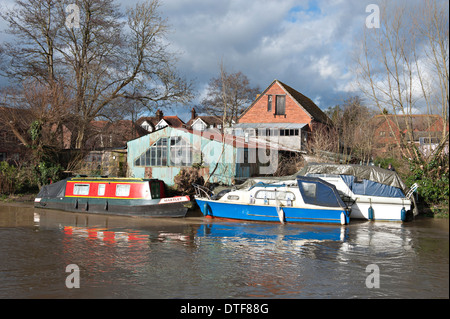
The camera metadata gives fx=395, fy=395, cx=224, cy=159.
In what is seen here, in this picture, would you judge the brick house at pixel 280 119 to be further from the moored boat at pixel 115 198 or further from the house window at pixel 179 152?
the moored boat at pixel 115 198

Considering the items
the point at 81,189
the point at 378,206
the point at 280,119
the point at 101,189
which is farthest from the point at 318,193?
the point at 280,119

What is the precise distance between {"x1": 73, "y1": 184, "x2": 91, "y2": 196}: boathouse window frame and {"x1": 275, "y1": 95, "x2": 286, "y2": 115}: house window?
22905 millimetres

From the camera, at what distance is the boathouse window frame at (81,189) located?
22.2m

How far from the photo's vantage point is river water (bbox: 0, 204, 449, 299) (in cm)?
898

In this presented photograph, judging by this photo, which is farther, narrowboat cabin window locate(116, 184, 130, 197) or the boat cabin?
narrowboat cabin window locate(116, 184, 130, 197)

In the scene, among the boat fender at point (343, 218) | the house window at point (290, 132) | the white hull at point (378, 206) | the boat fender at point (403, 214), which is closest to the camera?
the boat fender at point (343, 218)

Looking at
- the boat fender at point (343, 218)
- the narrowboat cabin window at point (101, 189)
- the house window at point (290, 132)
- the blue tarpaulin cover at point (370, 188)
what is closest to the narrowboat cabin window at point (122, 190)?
the narrowboat cabin window at point (101, 189)

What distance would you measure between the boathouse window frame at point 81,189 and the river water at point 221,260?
12.8ft

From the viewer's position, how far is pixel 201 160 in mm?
25375

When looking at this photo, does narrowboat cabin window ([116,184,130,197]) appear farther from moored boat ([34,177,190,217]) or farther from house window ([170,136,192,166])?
house window ([170,136,192,166])

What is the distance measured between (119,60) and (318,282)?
28991mm

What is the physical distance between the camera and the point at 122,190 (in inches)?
832

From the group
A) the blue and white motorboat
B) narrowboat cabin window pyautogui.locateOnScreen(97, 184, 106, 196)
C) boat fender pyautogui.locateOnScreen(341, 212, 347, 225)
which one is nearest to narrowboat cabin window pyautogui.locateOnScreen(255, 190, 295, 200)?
the blue and white motorboat

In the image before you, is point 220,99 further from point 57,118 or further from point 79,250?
point 79,250
